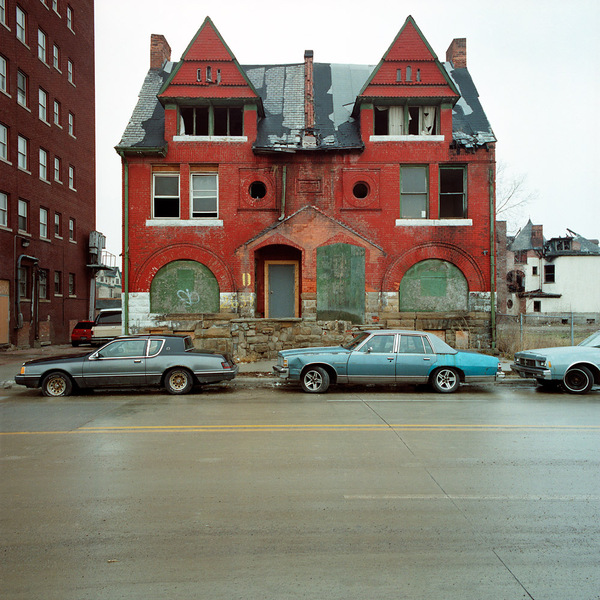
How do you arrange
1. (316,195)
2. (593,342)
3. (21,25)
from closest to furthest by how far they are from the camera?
(593,342) < (316,195) < (21,25)

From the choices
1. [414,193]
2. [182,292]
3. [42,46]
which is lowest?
[182,292]

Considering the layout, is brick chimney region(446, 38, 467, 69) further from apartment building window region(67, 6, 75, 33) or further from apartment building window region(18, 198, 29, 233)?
apartment building window region(67, 6, 75, 33)

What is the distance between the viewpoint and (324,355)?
460 inches

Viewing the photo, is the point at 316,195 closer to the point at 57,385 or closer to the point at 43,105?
the point at 57,385

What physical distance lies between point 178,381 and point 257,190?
386 inches

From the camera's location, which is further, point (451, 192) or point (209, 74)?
point (451, 192)

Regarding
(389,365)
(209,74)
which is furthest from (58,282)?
(389,365)

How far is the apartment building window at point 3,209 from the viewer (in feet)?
80.1

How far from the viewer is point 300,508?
4629 mm

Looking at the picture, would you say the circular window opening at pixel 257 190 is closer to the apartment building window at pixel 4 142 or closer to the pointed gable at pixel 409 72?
→ the pointed gable at pixel 409 72

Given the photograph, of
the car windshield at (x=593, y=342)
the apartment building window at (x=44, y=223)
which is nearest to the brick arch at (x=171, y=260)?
the car windshield at (x=593, y=342)

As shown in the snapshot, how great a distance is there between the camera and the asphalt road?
3432 mm

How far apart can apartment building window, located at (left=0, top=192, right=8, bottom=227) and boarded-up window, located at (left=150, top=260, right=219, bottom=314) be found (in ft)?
34.9

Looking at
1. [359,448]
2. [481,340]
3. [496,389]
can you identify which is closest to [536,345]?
[481,340]
